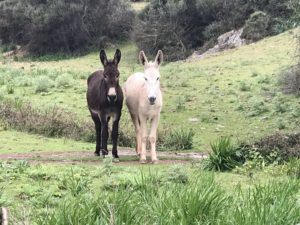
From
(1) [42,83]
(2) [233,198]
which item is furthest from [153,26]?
(2) [233,198]

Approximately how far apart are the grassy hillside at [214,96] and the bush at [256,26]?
26.5ft

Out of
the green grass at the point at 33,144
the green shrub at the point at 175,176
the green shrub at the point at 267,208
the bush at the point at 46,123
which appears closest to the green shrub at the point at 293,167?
the green shrub at the point at 175,176

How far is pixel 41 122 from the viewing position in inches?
661

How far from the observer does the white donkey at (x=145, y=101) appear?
1172cm

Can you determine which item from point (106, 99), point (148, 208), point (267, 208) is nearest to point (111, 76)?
point (106, 99)

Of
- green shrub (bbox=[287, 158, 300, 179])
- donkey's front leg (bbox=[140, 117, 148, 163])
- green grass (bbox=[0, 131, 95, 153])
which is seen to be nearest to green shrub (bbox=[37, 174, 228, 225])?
green shrub (bbox=[287, 158, 300, 179])

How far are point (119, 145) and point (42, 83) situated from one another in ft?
32.8

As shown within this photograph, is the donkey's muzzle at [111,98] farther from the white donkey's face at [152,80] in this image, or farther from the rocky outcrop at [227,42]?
the rocky outcrop at [227,42]

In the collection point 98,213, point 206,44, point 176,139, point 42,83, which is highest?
point 206,44

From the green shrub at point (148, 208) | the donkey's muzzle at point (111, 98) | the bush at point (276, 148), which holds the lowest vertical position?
the green shrub at point (148, 208)

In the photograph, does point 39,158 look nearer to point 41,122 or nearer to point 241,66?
point 41,122

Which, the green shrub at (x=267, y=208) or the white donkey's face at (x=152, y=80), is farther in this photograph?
the white donkey's face at (x=152, y=80)

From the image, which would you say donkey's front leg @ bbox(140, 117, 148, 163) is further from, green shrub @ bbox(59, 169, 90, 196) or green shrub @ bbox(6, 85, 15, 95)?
green shrub @ bbox(6, 85, 15, 95)

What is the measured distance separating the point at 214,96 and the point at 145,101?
1133 centimetres
